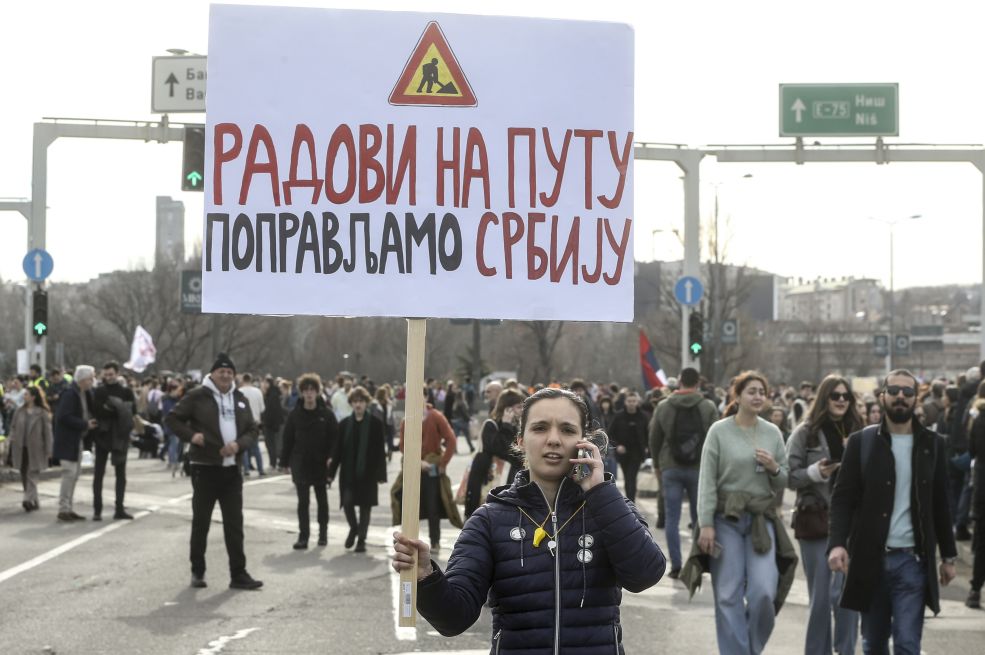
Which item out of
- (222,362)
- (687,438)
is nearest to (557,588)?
(222,362)

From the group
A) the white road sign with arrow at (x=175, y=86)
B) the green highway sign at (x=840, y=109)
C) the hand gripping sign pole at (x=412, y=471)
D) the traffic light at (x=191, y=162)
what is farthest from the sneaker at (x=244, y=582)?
the green highway sign at (x=840, y=109)

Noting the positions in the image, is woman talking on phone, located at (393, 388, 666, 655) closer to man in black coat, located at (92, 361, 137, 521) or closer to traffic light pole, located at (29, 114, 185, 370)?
man in black coat, located at (92, 361, 137, 521)

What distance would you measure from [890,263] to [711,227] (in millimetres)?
34555

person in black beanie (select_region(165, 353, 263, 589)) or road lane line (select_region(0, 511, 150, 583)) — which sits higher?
person in black beanie (select_region(165, 353, 263, 589))

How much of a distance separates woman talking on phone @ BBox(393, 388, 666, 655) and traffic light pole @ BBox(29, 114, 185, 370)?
1726cm

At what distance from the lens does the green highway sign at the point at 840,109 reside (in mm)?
23000

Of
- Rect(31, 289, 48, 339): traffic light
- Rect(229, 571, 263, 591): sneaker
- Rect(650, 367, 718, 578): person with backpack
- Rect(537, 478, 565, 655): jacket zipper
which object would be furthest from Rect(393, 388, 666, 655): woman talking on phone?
Rect(31, 289, 48, 339): traffic light

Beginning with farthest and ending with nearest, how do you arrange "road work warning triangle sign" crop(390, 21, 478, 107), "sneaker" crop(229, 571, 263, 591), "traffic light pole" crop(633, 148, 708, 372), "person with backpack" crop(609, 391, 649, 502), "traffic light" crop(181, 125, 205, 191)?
"traffic light pole" crop(633, 148, 708, 372) < "traffic light" crop(181, 125, 205, 191) < "person with backpack" crop(609, 391, 649, 502) < "sneaker" crop(229, 571, 263, 591) < "road work warning triangle sign" crop(390, 21, 478, 107)

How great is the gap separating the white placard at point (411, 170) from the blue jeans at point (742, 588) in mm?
3673

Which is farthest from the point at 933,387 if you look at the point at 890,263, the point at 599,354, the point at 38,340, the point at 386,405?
the point at 599,354

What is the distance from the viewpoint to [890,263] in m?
74.7

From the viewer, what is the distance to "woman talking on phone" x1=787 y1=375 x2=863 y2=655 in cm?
832

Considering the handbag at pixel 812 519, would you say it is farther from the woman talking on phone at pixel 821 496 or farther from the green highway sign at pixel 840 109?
the green highway sign at pixel 840 109

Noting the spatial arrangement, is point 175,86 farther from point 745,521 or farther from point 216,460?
point 745,521
